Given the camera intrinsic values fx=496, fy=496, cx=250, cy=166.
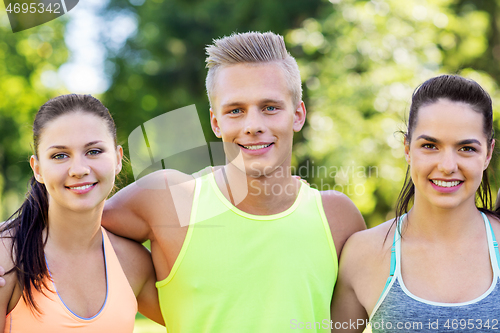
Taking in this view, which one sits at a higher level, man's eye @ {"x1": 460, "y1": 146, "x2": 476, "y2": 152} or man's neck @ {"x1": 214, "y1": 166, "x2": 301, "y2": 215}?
man's eye @ {"x1": 460, "y1": 146, "x2": 476, "y2": 152}

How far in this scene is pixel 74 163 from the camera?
8.00 feet

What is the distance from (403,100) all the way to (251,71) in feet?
21.5

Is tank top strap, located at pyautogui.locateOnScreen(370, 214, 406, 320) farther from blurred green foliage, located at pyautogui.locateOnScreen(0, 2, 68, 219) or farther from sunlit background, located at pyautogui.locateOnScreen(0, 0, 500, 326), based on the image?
blurred green foliage, located at pyautogui.locateOnScreen(0, 2, 68, 219)

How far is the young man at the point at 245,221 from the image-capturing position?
2617mm

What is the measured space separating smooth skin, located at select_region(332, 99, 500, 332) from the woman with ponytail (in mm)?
1245

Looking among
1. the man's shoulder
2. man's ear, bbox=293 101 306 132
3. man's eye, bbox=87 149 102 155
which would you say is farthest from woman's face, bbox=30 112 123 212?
the man's shoulder

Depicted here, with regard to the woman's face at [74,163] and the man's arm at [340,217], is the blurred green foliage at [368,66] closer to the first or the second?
the man's arm at [340,217]

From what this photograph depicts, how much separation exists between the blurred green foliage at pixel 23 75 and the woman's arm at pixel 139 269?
16417 millimetres

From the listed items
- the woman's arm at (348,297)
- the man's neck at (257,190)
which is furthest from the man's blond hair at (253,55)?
the woman's arm at (348,297)

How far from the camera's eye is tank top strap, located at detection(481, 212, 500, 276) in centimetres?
255

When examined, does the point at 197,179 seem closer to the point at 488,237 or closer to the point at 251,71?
the point at 251,71

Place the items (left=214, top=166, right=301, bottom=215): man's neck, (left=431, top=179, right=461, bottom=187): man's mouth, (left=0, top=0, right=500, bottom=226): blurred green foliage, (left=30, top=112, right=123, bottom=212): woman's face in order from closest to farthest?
(left=30, top=112, right=123, bottom=212): woman's face < (left=431, top=179, right=461, bottom=187): man's mouth < (left=214, top=166, right=301, bottom=215): man's neck < (left=0, top=0, right=500, bottom=226): blurred green foliage

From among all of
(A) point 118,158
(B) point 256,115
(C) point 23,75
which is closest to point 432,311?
(B) point 256,115

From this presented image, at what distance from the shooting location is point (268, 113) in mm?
2781
